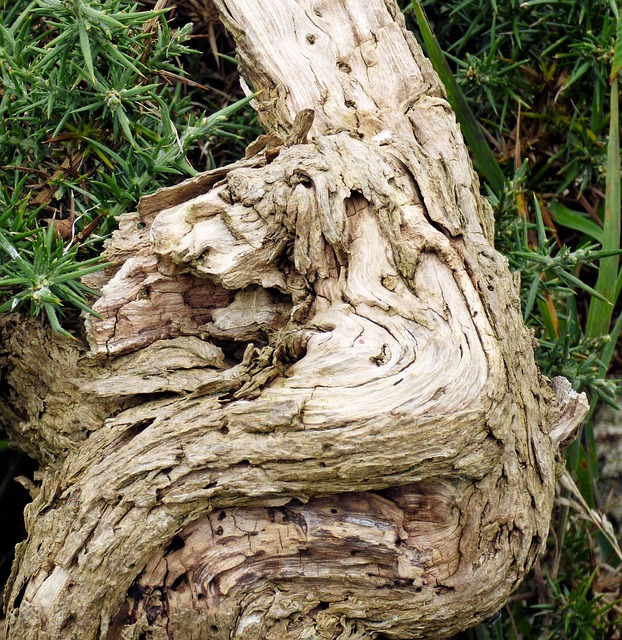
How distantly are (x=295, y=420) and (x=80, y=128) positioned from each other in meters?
1.20

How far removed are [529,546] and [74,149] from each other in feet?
5.98

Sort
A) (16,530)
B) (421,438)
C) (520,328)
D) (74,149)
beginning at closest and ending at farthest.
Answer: (421,438)
(520,328)
(74,149)
(16,530)

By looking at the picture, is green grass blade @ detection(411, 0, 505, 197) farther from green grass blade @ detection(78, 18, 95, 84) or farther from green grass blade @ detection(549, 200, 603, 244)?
green grass blade @ detection(78, 18, 95, 84)

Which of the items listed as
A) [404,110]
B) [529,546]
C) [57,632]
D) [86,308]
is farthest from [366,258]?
[57,632]

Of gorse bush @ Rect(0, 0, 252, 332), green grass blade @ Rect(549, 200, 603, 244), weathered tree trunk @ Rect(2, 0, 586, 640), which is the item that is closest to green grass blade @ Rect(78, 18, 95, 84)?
gorse bush @ Rect(0, 0, 252, 332)

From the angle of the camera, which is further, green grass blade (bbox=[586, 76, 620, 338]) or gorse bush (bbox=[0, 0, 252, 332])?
green grass blade (bbox=[586, 76, 620, 338])

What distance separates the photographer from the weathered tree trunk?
68.3 inches

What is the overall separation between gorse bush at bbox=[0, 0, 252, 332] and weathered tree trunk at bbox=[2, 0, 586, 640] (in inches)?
6.3

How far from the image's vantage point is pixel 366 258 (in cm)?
195

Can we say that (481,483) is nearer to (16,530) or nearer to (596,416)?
(596,416)

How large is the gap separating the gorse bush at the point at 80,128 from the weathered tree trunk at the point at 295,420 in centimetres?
16

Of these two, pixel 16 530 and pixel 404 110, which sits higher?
pixel 404 110

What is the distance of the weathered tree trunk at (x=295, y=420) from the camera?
1735mm

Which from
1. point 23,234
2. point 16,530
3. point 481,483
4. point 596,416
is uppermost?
point 23,234
